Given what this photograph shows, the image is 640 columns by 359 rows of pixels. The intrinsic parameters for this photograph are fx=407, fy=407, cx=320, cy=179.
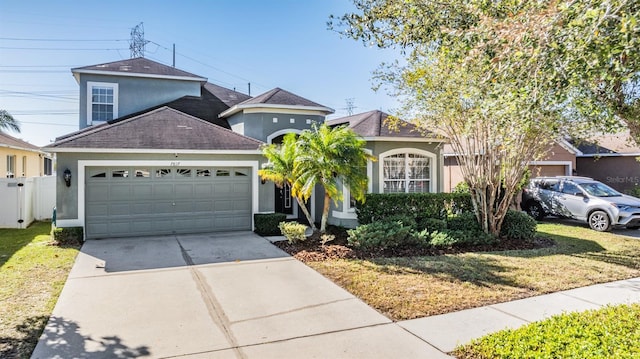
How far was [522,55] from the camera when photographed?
498 centimetres

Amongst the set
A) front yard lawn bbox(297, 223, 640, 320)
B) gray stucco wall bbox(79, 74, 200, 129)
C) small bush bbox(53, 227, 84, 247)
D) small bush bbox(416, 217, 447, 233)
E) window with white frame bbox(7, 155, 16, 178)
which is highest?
gray stucco wall bbox(79, 74, 200, 129)

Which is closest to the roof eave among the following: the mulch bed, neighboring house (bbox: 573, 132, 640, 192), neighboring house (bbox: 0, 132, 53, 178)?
neighboring house (bbox: 0, 132, 53, 178)

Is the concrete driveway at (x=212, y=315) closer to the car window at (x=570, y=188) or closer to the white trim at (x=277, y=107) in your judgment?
the white trim at (x=277, y=107)

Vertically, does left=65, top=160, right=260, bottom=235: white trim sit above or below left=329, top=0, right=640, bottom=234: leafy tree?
below

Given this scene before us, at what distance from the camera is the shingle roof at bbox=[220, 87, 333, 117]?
15.0m

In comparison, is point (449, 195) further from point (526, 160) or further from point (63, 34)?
point (63, 34)

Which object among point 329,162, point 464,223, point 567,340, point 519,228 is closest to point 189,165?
point 329,162

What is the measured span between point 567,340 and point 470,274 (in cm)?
364

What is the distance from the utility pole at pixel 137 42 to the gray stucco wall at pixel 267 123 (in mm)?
11860

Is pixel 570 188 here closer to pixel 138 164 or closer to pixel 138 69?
pixel 138 164

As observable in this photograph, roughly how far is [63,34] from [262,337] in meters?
24.6

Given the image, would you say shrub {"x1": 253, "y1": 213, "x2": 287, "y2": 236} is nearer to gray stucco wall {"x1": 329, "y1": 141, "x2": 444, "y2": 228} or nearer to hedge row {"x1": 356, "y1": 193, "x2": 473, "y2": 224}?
gray stucco wall {"x1": 329, "y1": 141, "x2": 444, "y2": 228}

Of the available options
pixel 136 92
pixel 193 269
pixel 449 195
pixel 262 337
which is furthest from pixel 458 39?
pixel 136 92

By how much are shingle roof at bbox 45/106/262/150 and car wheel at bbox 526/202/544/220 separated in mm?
11709
